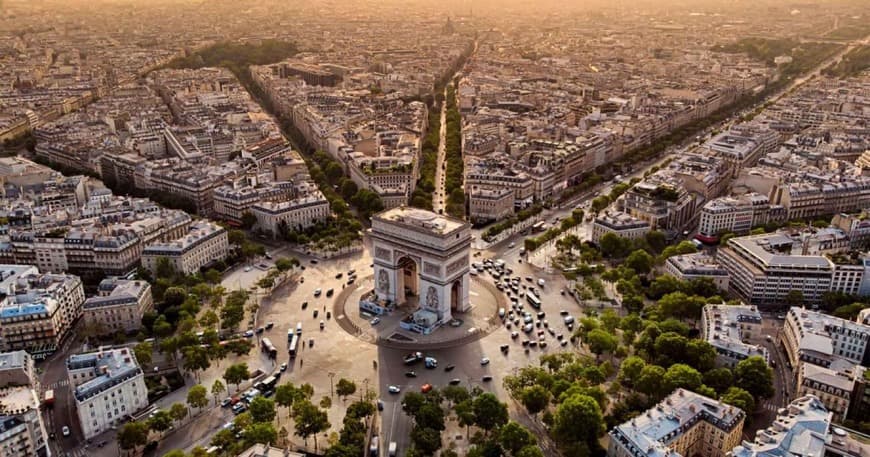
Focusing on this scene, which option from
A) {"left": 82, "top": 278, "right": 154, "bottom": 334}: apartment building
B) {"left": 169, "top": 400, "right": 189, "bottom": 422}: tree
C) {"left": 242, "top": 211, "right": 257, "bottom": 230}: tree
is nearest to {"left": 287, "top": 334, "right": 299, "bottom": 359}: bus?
{"left": 169, "top": 400, "right": 189, "bottom": 422}: tree

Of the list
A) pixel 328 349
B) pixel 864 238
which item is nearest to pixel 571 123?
pixel 864 238

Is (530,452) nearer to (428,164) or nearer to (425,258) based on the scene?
(425,258)

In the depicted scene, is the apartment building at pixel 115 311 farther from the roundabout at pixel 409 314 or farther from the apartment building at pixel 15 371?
the roundabout at pixel 409 314

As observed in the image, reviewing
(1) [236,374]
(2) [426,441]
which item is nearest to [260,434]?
(1) [236,374]

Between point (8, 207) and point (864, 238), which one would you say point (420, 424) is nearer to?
point (864, 238)

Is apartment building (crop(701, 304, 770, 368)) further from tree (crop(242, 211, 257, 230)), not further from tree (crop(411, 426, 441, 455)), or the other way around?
tree (crop(242, 211, 257, 230))

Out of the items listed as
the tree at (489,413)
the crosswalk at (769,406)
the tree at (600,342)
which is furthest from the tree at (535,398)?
the crosswalk at (769,406)
